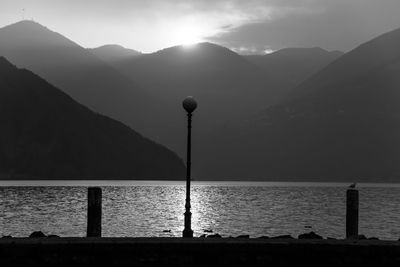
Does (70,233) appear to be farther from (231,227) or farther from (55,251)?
(55,251)

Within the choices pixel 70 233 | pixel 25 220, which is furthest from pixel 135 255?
pixel 25 220

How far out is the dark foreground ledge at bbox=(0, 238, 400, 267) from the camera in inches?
648

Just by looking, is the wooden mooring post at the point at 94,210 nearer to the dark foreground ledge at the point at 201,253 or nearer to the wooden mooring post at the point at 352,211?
the dark foreground ledge at the point at 201,253

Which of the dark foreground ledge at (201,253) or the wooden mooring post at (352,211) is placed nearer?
the dark foreground ledge at (201,253)

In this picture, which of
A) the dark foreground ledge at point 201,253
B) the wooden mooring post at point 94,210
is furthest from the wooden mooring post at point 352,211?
the wooden mooring post at point 94,210

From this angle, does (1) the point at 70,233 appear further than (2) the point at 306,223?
No

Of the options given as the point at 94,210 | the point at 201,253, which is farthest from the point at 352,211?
the point at 94,210

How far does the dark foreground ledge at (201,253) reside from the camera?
1647 cm

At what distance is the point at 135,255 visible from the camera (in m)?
16.6

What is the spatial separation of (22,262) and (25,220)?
245ft

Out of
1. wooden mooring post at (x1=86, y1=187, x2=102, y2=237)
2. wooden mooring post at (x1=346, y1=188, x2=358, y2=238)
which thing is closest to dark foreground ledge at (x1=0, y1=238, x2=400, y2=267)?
wooden mooring post at (x1=86, y1=187, x2=102, y2=237)

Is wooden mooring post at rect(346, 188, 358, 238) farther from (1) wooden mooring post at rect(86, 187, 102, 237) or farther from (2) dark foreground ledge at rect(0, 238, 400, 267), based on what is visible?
(1) wooden mooring post at rect(86, 187, 102, 237)

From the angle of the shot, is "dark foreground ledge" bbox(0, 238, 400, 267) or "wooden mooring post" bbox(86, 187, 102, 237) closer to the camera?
"dark foreground ledge" bbox(0, 238, 400, 267)

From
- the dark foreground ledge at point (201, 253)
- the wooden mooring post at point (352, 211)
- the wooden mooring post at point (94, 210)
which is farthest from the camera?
the wooden mooring post at point (352, 211)
